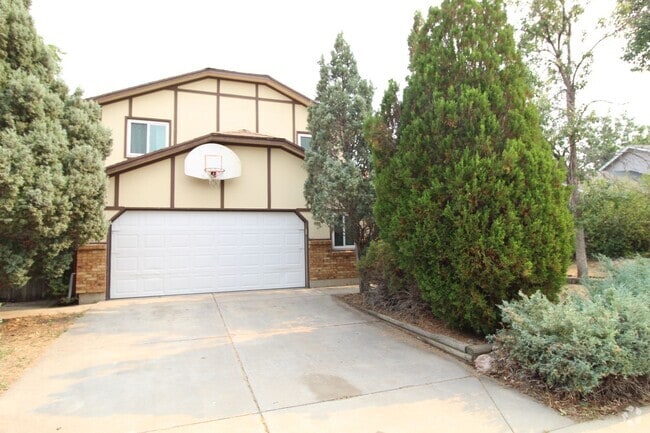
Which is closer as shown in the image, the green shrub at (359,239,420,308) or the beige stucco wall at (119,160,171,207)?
the green shrub at (359,239,420,308)

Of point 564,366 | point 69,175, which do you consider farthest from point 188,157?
point 564,366

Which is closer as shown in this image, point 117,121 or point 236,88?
Answer: point 117,121

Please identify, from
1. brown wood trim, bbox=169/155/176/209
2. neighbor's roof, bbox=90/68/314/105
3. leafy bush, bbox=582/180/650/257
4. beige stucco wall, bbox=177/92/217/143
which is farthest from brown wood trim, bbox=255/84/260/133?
leafy bush, bbox=582/180/650/257

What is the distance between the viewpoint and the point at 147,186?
8.75m

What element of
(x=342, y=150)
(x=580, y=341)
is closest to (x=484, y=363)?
(x=580, y=341)

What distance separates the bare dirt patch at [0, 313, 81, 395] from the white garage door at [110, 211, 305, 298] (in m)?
1.85

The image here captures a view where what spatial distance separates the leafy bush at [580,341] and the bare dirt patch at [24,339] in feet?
17.5

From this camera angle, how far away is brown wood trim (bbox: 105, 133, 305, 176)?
8.48m

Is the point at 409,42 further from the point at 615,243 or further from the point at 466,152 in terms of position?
the point at 615,243

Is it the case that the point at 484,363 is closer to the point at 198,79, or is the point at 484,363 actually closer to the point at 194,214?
the point at 194,214

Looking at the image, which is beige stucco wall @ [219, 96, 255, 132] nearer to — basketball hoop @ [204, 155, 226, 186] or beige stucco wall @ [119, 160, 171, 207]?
basketball hoop @ [204, 155, 226, 186]

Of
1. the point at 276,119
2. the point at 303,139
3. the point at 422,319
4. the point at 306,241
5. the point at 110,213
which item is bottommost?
the point at 422,319

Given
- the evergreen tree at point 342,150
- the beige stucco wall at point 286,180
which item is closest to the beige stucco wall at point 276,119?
the beige stucco wall at point 286,180

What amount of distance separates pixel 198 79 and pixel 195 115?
116 centimetres
